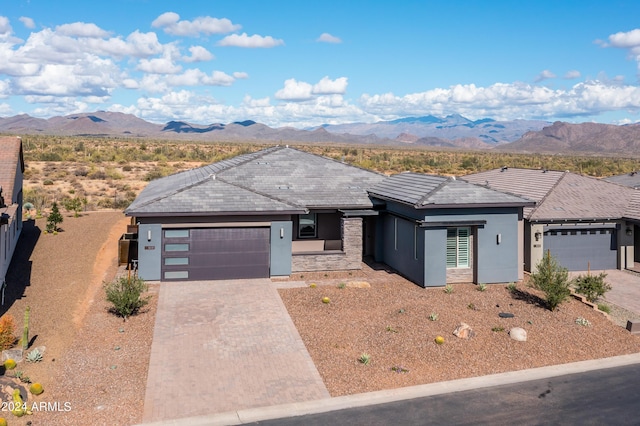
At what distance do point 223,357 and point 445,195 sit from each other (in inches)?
401

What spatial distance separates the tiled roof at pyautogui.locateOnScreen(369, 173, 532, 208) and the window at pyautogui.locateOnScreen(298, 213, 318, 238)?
9.69 feet

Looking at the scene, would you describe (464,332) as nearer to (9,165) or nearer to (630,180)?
(9,165)

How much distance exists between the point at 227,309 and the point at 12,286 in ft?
24.5

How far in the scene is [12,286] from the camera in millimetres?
18188

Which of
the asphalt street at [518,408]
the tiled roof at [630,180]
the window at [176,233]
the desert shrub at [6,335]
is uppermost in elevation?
the tiled roof at [630,180]

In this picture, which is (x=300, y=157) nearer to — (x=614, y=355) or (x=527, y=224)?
(x=527, y=224)

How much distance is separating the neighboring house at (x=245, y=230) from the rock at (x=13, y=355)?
23.3 feet

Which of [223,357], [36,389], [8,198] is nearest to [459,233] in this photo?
[223,357]

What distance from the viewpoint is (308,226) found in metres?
23.3

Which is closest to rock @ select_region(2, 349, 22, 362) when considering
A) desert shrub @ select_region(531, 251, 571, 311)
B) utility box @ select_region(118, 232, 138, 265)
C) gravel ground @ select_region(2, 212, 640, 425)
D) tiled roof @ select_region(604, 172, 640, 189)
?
gravel ground @ select_region(2, 212, 640, 425)

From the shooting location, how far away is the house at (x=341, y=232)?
63.0ft

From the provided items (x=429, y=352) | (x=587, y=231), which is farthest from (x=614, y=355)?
(x=587, y=231)

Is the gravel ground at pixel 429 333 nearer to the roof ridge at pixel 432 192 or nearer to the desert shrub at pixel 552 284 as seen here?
the desert shrub at pixel 552 284

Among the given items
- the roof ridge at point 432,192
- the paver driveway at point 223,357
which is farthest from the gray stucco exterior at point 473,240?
the paver driveway at point 223,357
